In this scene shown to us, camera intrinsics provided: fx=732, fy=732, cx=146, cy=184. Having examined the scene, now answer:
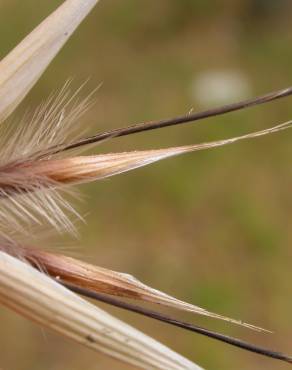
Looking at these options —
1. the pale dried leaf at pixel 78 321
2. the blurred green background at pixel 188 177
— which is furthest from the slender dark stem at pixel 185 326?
the blurred green background at pixel 188 177

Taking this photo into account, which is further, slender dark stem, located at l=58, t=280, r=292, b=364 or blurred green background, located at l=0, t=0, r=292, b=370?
blurred green background, located at l=0, t=0, r=292, b=370

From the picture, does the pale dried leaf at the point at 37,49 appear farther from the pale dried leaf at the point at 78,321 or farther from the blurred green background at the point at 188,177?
the blurred green background at the point at 188,177

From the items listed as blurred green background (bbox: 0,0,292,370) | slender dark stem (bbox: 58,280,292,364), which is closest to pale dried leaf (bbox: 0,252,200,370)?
slender dark stem (bbox: 58,280,292,364)

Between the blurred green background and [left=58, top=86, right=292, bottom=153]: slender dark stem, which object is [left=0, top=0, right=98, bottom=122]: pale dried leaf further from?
the blurred green background

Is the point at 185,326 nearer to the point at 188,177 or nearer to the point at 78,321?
the point at 78,321

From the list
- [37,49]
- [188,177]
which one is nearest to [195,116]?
[37,49]

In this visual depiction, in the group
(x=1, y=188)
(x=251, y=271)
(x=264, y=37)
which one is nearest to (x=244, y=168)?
(x=251, y=271)

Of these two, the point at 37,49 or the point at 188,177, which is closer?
the point at 37,49

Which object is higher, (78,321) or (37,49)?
(37,49)

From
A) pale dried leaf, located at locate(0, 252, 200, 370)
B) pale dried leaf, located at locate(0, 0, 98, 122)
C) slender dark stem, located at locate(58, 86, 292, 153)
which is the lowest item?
pale dried leaf, located at locate(0, 252, 200, 370)

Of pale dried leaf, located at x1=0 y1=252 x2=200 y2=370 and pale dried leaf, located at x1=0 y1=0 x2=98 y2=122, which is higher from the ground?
pale dried leaf, located at x1=0 y1=0 x2=98 y2=122
